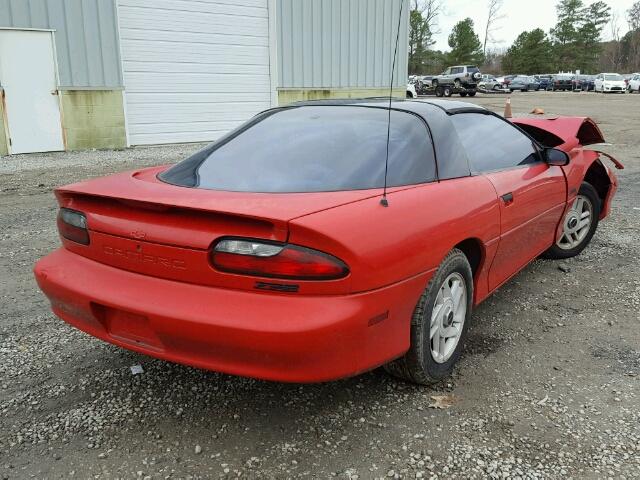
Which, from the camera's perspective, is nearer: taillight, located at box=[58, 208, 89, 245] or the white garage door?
taillight, located at box=[58, 208, 89, 245]

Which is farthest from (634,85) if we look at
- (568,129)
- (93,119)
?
(568,129)

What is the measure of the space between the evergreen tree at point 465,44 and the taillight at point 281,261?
77.7 m

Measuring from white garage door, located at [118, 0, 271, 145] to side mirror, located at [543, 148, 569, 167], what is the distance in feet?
35.2

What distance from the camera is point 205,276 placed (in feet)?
7.45

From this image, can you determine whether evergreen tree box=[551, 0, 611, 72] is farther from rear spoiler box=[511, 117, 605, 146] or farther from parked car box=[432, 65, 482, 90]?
rear spoiler box=[511, 117, 605, 146]

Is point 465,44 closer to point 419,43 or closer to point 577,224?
point 419,43

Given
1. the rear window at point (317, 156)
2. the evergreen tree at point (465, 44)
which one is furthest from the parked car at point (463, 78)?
the rear window at point (317, 156)

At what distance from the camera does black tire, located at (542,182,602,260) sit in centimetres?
490

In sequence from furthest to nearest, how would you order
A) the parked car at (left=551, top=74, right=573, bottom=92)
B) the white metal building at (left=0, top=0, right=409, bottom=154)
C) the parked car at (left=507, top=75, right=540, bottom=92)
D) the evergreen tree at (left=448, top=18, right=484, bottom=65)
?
the evergreen tree at (left=448, top=18, right=484, bottom=65) → the parked car at (left=551, top=74, right=573, bottom=92) → the parked car at (left=507, top=75, right=540, bottom=92) → the white metal building at (left=0, top=0, right=409, bottom=154)

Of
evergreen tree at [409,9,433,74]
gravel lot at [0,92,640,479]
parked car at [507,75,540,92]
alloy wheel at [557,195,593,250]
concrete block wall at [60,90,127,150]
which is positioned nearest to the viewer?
gravel lot at [0,92,640,479]

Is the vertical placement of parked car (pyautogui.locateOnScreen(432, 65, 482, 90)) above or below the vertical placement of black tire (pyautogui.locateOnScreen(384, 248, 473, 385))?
above

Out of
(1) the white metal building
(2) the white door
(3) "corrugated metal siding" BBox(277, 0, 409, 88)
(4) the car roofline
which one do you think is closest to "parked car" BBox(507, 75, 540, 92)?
(3) "corrugated metal siding" BBox(277, 0, 409, 88)

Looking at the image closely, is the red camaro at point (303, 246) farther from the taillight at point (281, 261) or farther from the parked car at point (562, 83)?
the parked car at point (562, 83)

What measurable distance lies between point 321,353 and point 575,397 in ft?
4.75
